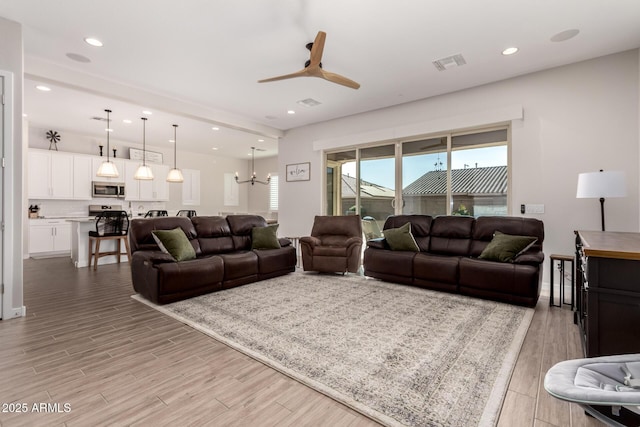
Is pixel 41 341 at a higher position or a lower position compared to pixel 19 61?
lower

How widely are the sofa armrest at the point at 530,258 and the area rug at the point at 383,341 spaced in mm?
515

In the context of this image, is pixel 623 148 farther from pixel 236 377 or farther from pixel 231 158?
pixel 231 158

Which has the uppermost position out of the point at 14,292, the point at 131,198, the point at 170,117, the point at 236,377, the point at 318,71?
the point at 170,117

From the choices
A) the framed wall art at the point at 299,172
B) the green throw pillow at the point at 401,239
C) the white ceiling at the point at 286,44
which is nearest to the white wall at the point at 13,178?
the white ceiling at the point at 286,44

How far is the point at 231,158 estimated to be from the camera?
1105 cm

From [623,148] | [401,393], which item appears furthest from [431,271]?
[623,148]

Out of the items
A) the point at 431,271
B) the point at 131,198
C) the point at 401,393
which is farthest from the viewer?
the point at 131,198

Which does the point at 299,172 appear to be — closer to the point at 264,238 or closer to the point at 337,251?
the point at 264,238

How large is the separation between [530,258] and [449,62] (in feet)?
8.31

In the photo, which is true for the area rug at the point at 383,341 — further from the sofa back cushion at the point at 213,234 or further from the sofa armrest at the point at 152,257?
the sofa back cushion at the point at 213,234

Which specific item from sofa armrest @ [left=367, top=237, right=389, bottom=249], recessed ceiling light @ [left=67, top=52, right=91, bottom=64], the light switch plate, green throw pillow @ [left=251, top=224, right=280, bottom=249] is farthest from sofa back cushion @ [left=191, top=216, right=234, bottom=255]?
the light switch plate

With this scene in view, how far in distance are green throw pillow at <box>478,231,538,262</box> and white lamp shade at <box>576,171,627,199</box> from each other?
0.74 metres

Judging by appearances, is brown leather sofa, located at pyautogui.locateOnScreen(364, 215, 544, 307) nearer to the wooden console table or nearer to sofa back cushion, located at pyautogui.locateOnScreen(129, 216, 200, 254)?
the wooden console table

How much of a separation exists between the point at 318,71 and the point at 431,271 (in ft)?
9.11
